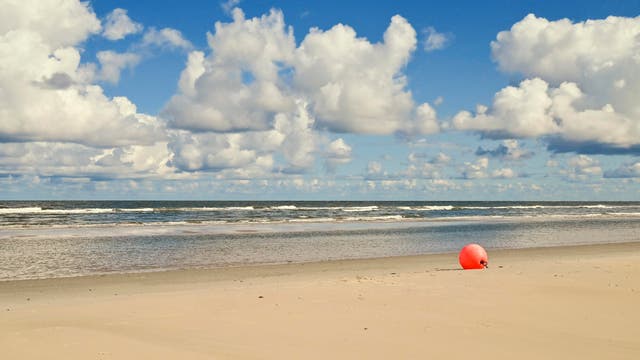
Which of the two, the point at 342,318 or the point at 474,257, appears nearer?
the point at 342,318

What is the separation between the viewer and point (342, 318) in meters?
9.22

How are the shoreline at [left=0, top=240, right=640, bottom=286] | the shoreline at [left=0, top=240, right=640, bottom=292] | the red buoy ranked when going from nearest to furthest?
1. the shoreline at [left=0, top=240, right=640, bottom=292]
2. the shoreline at [left=0, top=240, right=640, bottom=286]
3. the red buoy

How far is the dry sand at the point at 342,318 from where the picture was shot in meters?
7.40

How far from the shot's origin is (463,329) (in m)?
8.38

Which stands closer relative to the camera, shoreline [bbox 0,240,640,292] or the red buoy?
shoreline [bbox 0,240,640,292]

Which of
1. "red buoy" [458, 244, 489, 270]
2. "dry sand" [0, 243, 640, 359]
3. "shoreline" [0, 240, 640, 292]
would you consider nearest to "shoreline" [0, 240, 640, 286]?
"shoreline" [0, 240, 640, 292]

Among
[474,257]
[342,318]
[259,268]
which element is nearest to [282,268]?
[259,268]

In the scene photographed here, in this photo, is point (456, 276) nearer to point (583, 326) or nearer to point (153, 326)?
point (583, 326)

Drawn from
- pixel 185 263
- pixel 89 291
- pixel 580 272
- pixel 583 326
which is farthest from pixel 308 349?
pixel 185 263

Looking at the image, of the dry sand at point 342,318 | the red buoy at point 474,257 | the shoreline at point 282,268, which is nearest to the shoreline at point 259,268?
the shoreline at point 282,268

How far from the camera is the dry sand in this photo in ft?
24.3

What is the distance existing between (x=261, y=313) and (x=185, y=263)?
11426mm

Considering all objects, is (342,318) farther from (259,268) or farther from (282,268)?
(259,268)

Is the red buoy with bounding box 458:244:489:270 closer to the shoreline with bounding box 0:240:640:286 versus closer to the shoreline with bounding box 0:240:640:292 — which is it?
the shoreline with bounding box 0:240:640:292
